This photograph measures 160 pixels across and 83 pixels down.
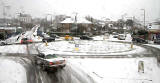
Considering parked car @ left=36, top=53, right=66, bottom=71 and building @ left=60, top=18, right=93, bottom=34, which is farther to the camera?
building @ left=60, top=18, right=93, bottom=34

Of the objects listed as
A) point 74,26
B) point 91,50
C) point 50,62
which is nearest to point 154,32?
point 91,50

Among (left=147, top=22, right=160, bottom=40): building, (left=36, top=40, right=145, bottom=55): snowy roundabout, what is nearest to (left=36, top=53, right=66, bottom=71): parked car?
(left=36, top=40, right=145, bottom=55): snowy roundabout

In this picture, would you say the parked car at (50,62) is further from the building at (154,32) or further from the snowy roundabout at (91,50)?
the building at (154,32)

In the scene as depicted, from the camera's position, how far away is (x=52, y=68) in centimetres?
1316

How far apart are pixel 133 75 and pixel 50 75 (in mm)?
6196

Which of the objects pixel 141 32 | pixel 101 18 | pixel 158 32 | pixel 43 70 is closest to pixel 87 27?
pixel 141 32

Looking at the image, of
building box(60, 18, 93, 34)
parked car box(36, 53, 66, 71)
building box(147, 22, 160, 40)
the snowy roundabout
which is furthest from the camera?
building box(60, 18, 93, 34)

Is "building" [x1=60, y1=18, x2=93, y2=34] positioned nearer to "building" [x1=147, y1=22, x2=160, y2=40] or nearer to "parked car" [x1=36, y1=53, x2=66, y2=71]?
"building" [x1=147, y1=22, x2=160, y2=40]

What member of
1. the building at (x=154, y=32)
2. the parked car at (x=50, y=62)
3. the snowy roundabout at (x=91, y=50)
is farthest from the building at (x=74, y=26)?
the parked car at (x=50, y=62)

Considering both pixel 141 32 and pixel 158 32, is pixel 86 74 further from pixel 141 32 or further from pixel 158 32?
pixel 141 32

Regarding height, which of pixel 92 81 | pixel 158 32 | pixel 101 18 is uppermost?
pixel 101 18

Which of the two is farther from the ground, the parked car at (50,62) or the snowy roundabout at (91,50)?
the parked car at (50,62)

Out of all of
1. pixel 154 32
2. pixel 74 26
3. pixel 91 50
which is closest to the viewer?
pixel 91 50

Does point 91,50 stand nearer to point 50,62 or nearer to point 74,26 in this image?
point 50,62
